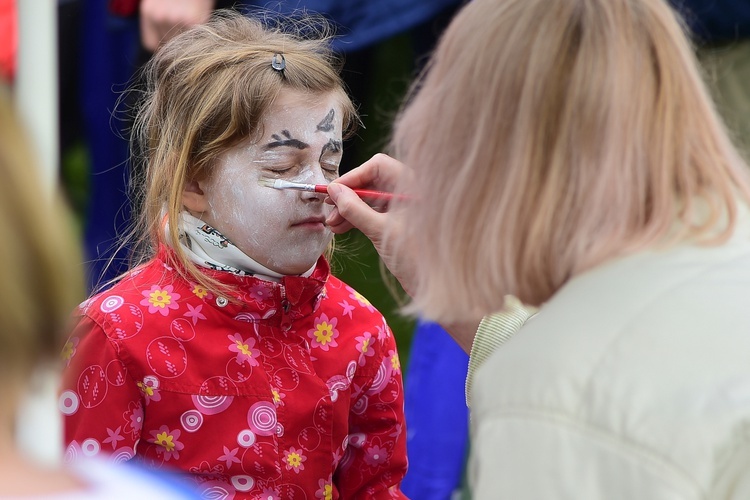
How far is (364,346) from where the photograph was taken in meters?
1.71

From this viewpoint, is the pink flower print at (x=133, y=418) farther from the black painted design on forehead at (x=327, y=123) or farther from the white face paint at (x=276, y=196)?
the black painted design on forehead at (x=327, y=123)

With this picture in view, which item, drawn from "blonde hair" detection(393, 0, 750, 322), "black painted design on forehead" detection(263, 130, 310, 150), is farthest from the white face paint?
"blonde hair" detection(393, 0, 750, 322)

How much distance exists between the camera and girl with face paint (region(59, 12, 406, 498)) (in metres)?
1.50

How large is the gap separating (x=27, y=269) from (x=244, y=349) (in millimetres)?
892

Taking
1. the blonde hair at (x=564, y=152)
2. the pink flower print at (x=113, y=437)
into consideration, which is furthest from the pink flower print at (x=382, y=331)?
the blonde hair at (x=564, y=152)

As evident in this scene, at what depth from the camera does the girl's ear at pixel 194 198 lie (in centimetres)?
166

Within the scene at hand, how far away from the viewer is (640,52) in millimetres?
1049

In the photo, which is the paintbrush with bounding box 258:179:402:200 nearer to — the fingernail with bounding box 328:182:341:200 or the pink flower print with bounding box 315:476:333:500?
the fingernail with bounding box 328:182:341:200

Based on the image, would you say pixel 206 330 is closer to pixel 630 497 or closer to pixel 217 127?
pixel 217 127

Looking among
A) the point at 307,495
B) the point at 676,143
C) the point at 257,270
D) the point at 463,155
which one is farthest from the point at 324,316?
the point at 676,143

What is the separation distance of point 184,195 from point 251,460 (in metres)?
0.45

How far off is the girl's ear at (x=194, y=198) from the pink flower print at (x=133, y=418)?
1.12 feet

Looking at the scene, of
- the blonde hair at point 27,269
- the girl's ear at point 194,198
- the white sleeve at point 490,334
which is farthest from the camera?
the girl's ear at point 194,198

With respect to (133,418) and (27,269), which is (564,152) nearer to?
(27,269)
